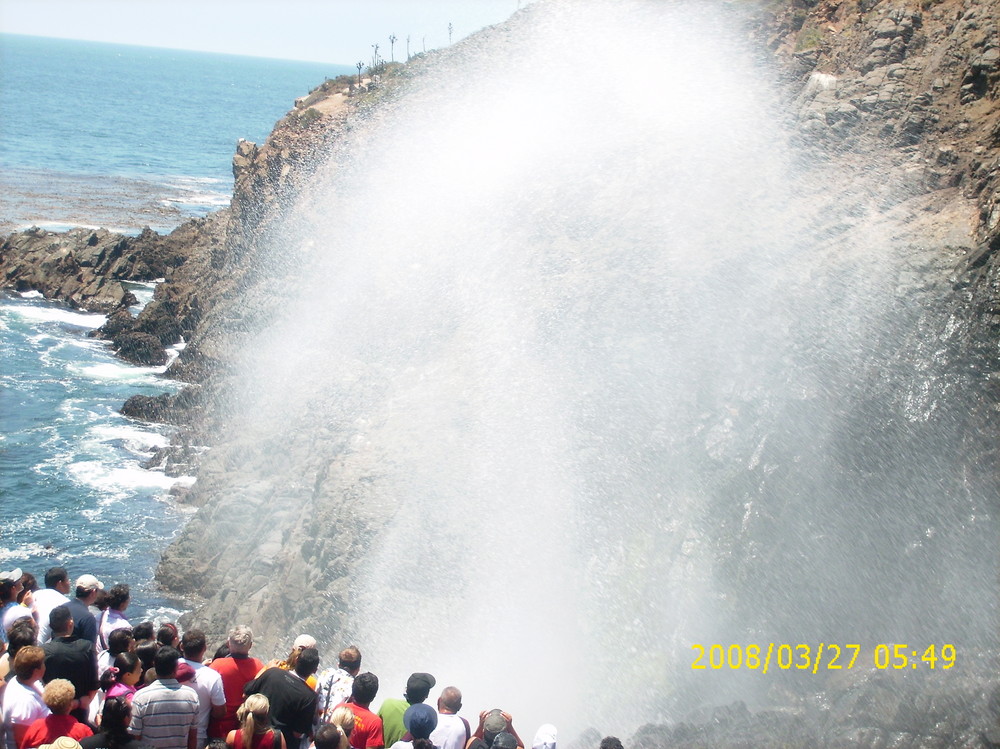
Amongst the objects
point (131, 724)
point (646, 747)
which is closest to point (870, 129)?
point (646, 747)

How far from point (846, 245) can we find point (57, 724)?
15178 millimetres

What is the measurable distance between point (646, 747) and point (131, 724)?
680cm

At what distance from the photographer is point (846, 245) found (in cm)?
1667

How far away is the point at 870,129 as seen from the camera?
18.5 m

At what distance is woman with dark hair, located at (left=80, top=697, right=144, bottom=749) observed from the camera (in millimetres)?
6691

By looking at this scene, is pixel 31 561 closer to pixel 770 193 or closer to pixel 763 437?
pixel 763 437

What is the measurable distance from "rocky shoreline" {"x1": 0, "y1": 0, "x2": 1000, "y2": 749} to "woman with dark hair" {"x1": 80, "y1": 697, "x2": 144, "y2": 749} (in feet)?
22.7

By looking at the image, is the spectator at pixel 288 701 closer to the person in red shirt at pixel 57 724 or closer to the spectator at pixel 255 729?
the spectator at pixel 255 729

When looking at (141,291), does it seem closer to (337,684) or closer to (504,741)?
(337,684)

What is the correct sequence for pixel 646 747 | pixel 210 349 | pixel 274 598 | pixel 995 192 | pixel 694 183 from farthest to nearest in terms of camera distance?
pixel 210 349 → pixel 694 183 → pixel 274 598 → pixel 995 192 → pixel 646 747

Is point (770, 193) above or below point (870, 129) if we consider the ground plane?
below

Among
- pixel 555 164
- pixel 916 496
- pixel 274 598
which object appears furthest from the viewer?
pixel 555 164

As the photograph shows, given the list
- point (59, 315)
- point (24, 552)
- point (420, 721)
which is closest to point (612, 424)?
point (420, 721)

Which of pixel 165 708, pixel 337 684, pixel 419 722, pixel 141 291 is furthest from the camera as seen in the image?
pixel 141 291
